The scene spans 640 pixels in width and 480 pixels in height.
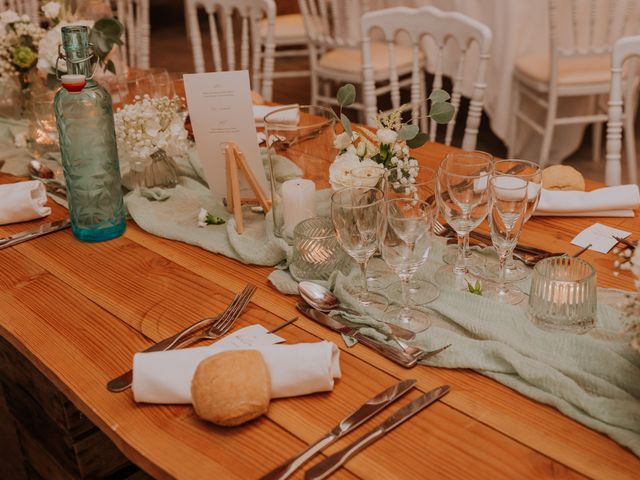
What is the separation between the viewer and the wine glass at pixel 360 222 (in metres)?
1.04

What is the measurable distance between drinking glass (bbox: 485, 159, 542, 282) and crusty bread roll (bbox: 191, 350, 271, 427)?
18.2 inches

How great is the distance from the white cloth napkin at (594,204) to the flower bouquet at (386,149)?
0.28m

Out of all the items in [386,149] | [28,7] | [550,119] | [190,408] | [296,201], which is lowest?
[550,119]

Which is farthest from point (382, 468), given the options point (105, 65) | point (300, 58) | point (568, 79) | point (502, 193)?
point (300, 58)

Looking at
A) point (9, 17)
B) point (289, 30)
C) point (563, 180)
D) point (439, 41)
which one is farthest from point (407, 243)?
point (289, 30)

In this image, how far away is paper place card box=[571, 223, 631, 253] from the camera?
125 cm

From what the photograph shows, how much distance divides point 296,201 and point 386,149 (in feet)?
0.63

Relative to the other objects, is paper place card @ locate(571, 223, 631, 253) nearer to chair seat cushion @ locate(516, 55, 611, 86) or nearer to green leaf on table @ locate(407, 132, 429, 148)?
green leaf on table @ locate(407, 132, 429, 148)

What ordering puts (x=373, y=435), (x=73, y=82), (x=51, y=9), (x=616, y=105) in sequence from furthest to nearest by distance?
(x=51, y=9)
(x=616, y=105)
(x=73, y=82)
(x=373, y=435)

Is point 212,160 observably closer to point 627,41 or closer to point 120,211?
point 120,211

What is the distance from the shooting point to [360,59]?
354cm

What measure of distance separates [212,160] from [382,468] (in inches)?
31.6

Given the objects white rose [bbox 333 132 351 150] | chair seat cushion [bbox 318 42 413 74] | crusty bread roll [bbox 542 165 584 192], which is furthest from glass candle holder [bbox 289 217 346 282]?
chair seat cushion [bbox 318 42 413 74]

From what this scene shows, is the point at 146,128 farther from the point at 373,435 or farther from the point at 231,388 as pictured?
the point at 373,435
